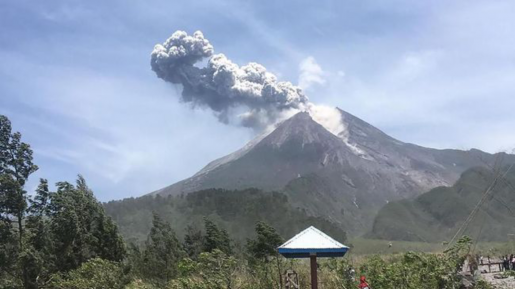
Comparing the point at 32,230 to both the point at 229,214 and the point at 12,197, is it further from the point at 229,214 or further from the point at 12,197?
the point at 229,214

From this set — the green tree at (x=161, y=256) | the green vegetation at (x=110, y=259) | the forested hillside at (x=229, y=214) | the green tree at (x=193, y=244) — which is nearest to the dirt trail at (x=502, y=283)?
the green vegetation at (x=110, y=259)

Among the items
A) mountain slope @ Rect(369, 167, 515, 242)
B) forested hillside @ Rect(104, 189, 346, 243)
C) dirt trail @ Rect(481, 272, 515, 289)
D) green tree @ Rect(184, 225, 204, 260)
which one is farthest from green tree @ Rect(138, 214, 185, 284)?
mountain slope @ Rect(369, 167, 515, 242)

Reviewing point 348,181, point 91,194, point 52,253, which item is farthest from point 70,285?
point 348,181

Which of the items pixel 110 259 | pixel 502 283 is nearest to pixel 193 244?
pixel 110 259

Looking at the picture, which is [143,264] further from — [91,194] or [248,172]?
[248,172]

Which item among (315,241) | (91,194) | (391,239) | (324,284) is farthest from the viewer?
(391,239)
